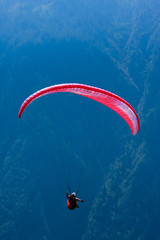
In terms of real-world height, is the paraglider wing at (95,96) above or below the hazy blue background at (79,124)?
below

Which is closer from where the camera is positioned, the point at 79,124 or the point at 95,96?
the point at 95,96

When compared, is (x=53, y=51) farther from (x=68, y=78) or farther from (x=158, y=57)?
(x=158, y=57)

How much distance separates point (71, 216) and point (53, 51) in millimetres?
20566

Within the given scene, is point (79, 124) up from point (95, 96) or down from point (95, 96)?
up

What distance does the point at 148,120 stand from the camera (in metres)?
29.2

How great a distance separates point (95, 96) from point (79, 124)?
17.2 m

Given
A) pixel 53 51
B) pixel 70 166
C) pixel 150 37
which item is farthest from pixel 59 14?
pixel 70 166

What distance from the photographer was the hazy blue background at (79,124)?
86.9 ft

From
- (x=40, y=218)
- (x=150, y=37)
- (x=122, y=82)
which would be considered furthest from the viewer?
(x=150, y=37)

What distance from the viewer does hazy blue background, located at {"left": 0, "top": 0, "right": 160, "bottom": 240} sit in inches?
1043

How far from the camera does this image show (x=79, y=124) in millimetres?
28891

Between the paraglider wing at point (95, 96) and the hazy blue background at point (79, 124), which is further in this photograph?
the hazy blue background at point (79, 124)

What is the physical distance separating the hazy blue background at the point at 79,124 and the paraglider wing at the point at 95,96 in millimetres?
15319

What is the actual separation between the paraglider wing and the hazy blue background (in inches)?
603
